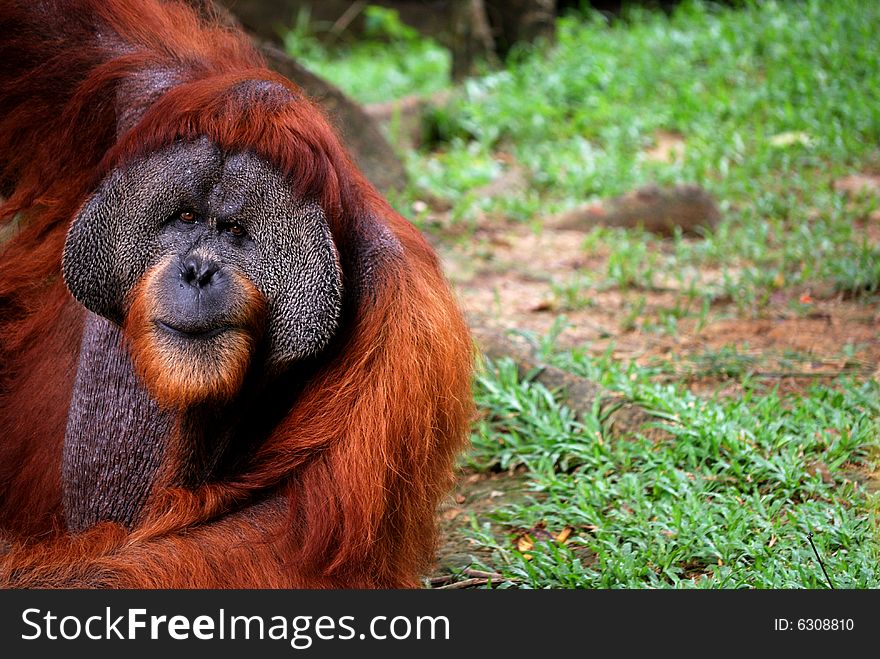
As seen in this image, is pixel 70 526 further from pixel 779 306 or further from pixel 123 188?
pixel 779 306

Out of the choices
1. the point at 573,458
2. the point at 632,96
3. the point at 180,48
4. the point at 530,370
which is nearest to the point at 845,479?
the point at 573,458

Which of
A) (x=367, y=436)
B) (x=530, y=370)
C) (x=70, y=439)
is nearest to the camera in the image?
(x=367, y=436)

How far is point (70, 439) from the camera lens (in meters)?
2.70

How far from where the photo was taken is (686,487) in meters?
3.12

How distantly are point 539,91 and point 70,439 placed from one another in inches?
204

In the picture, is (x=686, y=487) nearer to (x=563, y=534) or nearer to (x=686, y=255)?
(x=563, y=534)

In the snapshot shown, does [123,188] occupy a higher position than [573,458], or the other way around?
[123,188]

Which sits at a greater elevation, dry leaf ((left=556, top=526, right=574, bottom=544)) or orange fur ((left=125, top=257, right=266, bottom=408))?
orange fur ((left=125, top=257, right=266, bottom=408))

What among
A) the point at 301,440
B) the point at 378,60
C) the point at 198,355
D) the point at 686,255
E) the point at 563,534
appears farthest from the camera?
the point at 378,60

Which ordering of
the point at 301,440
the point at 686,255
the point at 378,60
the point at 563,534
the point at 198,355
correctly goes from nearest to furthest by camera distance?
the point at 198,355
the point at 301,440
the point at 563,534
the point at 686,255
the point at 378,60

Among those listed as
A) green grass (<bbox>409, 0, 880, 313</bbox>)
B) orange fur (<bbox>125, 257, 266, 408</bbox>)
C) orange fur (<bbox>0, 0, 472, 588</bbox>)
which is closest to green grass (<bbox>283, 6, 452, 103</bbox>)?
green grass (<bbox>409, 0, 880, 313</bbox>)

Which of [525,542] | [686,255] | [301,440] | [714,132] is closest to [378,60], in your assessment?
[714,132]

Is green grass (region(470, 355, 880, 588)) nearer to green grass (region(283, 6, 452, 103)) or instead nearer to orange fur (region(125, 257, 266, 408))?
orange fur (region(125, 257, 266, 408))

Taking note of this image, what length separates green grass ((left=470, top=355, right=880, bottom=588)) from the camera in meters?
2.78
